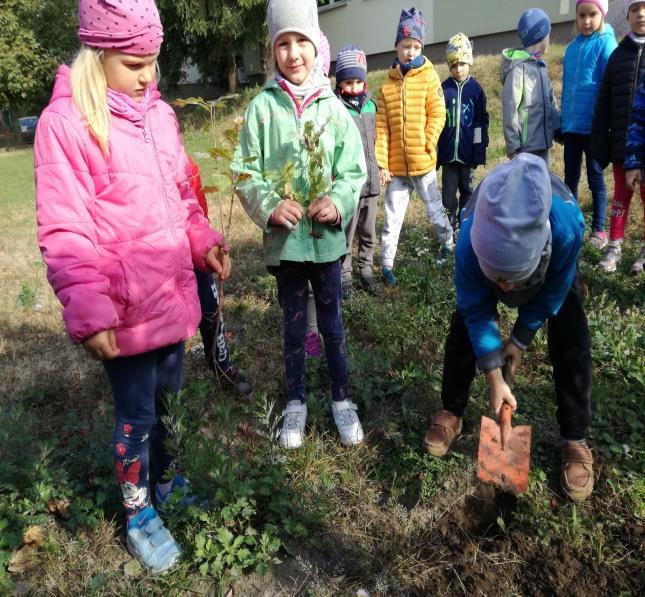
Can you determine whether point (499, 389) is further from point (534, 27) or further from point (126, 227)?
point (534, 27)

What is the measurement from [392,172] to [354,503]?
9.61 feet

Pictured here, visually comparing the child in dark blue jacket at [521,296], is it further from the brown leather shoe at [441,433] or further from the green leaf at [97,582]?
the green leaf at [97,582]

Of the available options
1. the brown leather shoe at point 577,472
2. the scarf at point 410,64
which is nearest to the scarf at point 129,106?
the brown leather shoe at point 577,472

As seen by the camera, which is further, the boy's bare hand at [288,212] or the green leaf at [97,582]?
the boy's bare hand at [288,212]

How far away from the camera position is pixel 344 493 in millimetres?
2340

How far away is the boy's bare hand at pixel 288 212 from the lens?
2.23 m

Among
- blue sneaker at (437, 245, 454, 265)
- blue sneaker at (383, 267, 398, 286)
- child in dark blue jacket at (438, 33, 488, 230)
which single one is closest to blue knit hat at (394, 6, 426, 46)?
child in dark blue jacket at (438, 33, 488, 230)

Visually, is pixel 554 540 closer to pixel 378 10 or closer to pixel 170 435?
pixel 170 435

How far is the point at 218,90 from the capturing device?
915 inches

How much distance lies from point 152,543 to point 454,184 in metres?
3.89

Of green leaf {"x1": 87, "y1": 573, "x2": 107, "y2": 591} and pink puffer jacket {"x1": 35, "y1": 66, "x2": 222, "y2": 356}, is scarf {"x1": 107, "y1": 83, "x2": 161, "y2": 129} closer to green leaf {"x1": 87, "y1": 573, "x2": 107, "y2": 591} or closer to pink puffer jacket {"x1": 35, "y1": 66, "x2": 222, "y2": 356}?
pink puffer jacket {"x1": 35, "y1": 66, "x2": 222, "y2": 356}

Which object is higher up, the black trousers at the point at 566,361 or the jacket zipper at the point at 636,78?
the jacket zipper at the point at 636,78

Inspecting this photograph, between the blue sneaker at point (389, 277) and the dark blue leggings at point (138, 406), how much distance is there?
2.52m

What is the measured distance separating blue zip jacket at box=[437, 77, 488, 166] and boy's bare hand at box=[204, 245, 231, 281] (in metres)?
3.21
